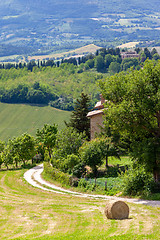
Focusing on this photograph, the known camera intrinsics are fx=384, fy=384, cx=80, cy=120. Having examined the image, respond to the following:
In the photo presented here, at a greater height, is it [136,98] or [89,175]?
[136,98]

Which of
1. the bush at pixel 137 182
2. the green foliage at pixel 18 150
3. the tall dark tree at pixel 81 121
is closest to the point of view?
the bush at pixel 137 182

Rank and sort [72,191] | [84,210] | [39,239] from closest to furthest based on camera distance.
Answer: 1. [39,239]
2. [84,210]
3. [72,191]

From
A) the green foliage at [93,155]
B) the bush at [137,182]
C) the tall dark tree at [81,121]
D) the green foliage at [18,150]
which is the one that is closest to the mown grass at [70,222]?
the bush at [137,182]

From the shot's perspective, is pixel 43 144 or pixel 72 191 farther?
pixel 43 144

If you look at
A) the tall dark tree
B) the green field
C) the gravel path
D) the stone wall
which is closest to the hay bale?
the gravel path

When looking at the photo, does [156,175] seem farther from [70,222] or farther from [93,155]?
[70,222]

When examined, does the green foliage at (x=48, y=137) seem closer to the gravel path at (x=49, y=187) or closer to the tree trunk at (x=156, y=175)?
the gravel path at (x=49, y=187)

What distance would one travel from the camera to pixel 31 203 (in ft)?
103

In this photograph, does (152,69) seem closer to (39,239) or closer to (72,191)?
(72,191)

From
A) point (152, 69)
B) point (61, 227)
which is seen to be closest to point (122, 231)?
point (61, 227)

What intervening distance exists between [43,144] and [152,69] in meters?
44.7

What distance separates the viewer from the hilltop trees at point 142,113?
34250mm

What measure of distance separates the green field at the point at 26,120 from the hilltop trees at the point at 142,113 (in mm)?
128122

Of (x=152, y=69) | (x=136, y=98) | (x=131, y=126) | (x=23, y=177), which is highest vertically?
(x=152, y=69)
